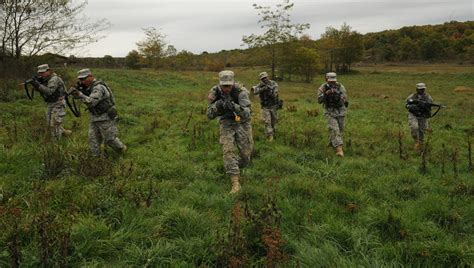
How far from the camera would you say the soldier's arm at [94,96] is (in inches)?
263

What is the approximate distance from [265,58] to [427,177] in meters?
35.3

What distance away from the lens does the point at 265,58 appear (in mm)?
40875

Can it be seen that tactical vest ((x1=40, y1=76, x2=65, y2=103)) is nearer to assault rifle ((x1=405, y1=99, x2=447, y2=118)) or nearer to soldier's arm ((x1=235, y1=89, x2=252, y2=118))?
soldier's arm ((x1=235, y1=89, x2=252, y2=118))

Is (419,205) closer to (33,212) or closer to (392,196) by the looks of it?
(392,196)

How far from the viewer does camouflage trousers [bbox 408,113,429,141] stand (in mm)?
9438

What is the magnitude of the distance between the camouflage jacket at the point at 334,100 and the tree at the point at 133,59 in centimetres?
3869

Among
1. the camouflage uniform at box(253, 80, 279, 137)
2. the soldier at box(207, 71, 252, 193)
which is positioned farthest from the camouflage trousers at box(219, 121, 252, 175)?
the camouflage uniform at box(253, 80, 279, 137)

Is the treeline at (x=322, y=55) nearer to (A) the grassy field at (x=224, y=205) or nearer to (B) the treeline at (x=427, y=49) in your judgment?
(B) the treeline at (x=427, y=49)

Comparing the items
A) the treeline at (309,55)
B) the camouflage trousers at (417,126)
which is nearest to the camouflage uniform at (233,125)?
the camouflage trousers at (417,126)

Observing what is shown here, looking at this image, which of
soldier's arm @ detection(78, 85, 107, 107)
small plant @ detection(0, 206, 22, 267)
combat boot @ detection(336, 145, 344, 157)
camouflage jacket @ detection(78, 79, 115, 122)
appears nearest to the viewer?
small plant @ detection(0, 206, 22, 267)

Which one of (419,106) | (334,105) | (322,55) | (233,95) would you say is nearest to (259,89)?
(334,105)

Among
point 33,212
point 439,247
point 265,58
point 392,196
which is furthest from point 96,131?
point 265,58

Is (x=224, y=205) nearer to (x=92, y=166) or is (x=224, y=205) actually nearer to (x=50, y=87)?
(x=92, y=166)

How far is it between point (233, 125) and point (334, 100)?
3.11 m
